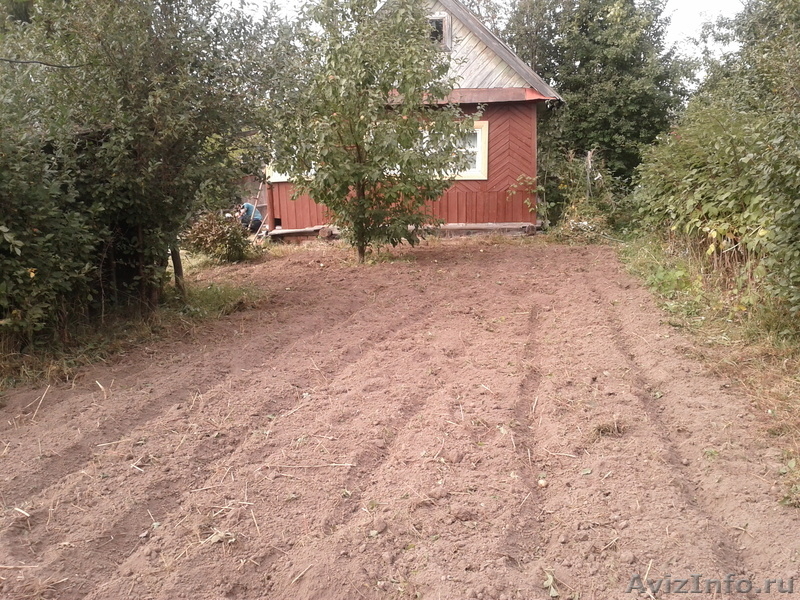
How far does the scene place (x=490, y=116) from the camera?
14.1 metres

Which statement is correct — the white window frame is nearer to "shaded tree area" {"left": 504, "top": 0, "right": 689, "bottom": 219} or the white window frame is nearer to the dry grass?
"shaded tree area" {"left": 504, "top": 0, "right": 689, "bottom": 219}

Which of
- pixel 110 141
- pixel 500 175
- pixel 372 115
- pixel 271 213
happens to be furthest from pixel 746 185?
pixel 271 213

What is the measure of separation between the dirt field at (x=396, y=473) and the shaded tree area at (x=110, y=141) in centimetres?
98

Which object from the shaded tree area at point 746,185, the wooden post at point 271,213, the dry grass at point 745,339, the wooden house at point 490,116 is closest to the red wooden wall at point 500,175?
the wooden house at point 490,116

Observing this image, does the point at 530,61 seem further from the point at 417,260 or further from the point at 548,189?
the point at 417,260

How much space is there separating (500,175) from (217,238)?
20.0ft

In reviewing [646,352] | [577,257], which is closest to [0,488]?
[646,352]

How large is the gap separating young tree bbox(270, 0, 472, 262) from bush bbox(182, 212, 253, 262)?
6.65ft

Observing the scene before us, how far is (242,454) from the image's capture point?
405 centimetres

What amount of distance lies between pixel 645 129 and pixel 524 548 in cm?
1874

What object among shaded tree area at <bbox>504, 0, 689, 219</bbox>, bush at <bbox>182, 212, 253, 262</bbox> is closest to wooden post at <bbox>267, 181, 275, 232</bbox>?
bush at <bbox>182, 212, 253, 262</bbox>

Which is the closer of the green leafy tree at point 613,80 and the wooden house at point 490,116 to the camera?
the wooden house at point 490,116

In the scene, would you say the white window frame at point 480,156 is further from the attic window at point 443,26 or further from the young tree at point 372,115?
the young tree at point 372,115

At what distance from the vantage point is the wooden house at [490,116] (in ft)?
45.0
